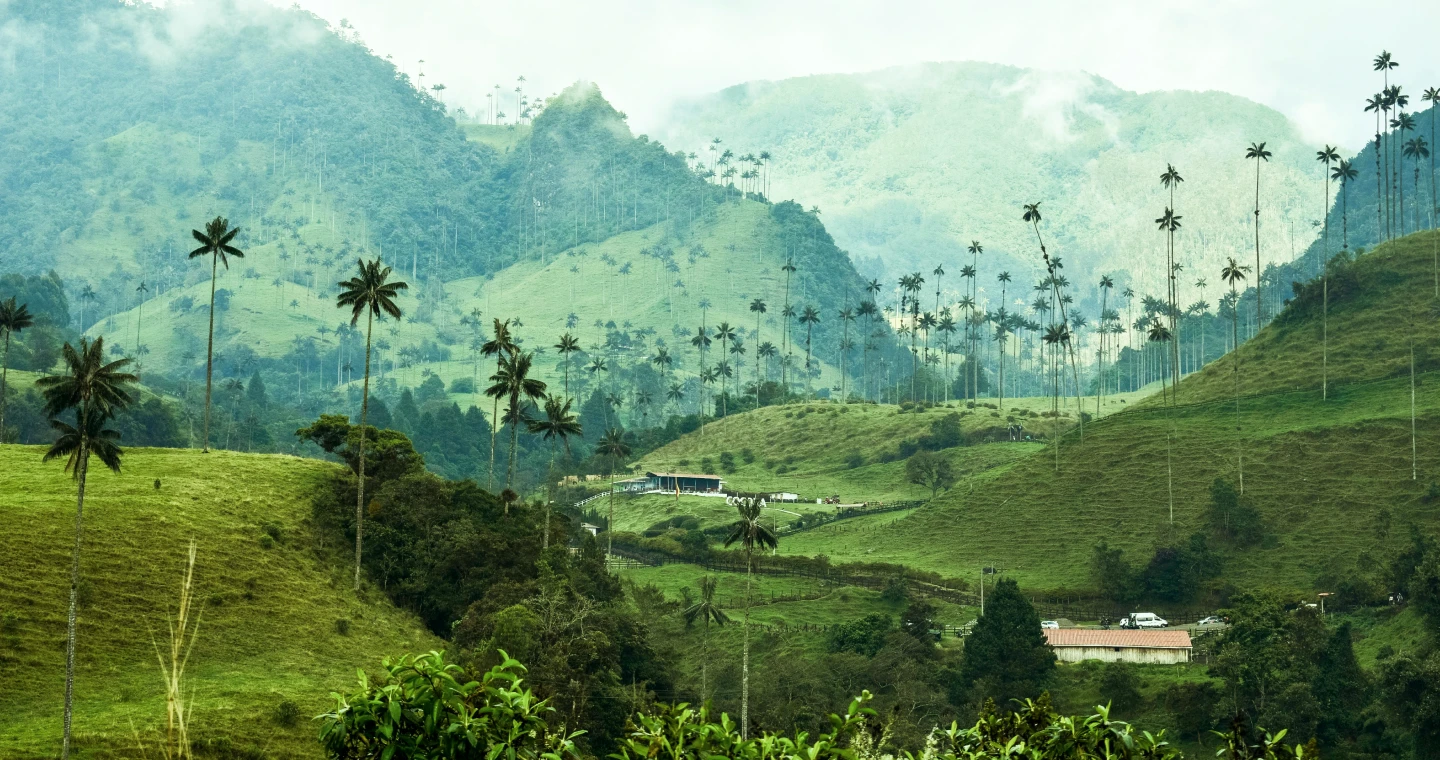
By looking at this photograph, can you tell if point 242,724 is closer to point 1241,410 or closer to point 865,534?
point 865,534

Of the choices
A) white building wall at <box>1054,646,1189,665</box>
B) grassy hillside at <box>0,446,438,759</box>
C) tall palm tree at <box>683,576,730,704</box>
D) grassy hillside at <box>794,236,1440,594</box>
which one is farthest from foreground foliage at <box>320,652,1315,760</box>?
grassy hillside at <box>794,236,1440,594</box>

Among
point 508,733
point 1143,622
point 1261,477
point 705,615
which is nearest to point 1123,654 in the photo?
point 1143,622

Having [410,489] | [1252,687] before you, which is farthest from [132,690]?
[1252,687]

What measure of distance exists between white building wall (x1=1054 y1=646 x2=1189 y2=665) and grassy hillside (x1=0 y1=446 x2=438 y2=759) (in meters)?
53.4

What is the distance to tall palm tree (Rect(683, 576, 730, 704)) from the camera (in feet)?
353

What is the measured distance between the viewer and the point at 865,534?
545ft

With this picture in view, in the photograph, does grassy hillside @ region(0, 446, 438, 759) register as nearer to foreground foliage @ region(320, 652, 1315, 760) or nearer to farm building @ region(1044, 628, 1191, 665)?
foreground foliage @ region(320, 652, 1315, 760)

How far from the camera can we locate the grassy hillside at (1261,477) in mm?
136750

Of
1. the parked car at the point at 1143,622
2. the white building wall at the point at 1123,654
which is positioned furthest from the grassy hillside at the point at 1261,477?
the white building wall at the point at 1123,654

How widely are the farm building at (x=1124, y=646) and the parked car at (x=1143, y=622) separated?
350 inches

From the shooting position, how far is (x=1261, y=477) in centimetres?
15025

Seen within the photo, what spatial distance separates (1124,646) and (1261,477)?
46.2 metres

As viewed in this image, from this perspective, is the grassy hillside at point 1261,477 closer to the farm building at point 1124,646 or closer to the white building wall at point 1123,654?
the farm building at point 1124,646

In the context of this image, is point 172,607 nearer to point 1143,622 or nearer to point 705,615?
point 705,615
